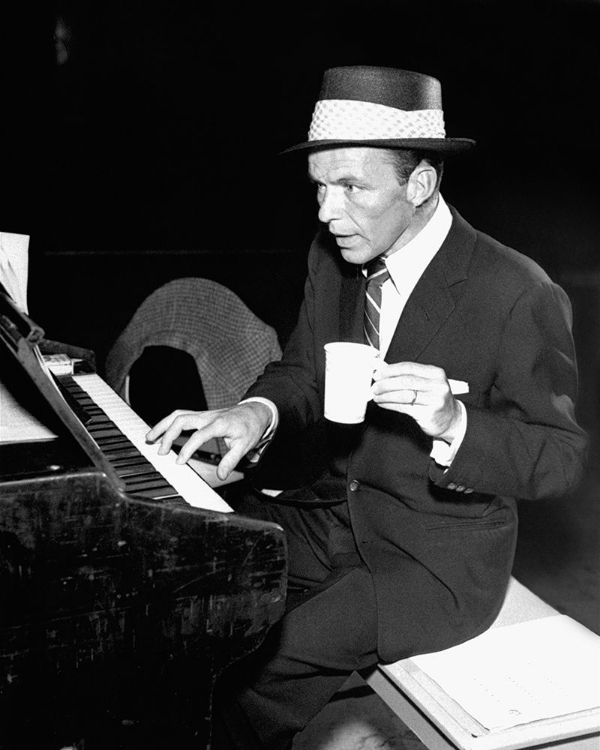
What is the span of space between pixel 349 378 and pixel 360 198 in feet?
1.63

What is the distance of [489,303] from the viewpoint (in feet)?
5.81

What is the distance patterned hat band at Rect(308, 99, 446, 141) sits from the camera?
1765 mm

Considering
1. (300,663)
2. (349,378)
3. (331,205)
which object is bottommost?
(300,663)

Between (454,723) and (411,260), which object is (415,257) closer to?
(411,260)

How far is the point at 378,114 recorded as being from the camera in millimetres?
1767

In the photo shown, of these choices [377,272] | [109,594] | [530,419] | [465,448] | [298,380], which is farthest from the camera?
[298,380]

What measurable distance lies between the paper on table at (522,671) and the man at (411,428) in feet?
0.20

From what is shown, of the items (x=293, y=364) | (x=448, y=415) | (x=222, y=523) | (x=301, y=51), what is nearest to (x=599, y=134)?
(x=301, y=51)

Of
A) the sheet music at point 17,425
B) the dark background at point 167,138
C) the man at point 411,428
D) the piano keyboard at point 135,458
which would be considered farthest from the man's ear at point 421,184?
the dark background at point 167,138

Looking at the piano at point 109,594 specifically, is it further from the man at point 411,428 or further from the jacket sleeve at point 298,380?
the jacket sleeve at point 298,380

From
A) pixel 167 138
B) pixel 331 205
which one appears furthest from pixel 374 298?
pixel 167 138

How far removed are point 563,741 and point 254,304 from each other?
8.34 ft

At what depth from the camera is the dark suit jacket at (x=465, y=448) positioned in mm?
1665

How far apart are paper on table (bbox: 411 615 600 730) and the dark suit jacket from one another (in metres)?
0.06
